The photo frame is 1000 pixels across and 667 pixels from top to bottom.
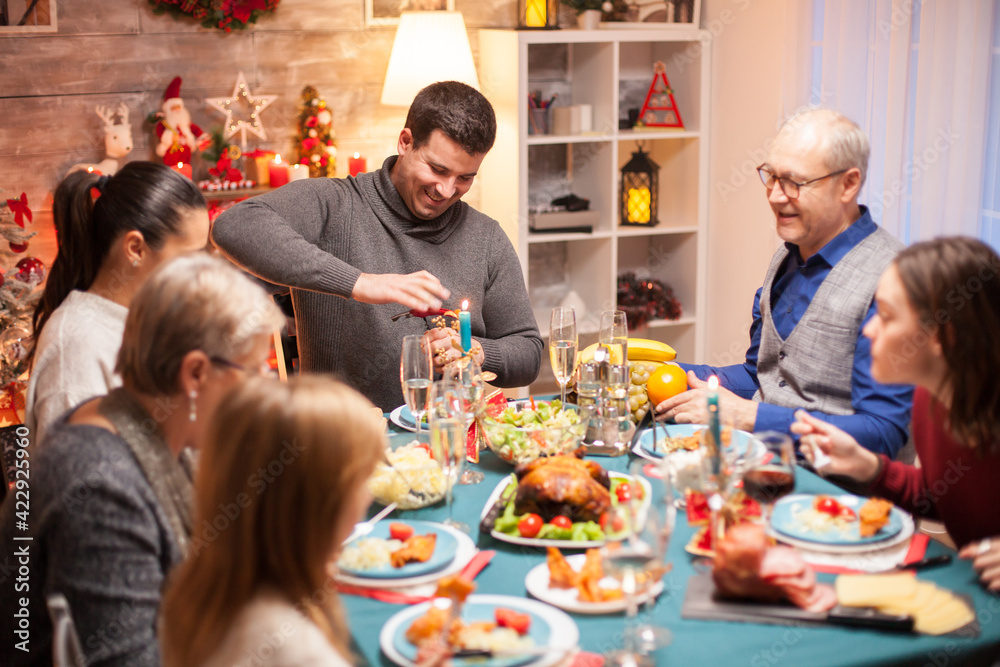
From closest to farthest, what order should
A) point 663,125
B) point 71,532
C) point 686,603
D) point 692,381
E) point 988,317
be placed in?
point 71,532 → point 686,603 → point 988,317 → point 692,381 → point 663,125

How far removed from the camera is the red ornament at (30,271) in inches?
127

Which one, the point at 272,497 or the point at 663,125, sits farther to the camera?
the point at 663,125

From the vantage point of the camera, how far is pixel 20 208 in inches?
134

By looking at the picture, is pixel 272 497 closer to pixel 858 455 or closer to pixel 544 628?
pixel 544 628

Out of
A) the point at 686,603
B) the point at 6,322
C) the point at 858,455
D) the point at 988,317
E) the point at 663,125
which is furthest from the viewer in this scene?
the point at 663,125

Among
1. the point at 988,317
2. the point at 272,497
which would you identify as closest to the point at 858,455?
the point at 988,317

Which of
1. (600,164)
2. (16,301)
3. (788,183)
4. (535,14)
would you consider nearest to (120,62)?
(16,301)

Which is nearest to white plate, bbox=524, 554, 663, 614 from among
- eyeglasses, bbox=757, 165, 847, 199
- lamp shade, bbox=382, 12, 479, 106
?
eyeglasses, bbox=757, 165, 847, 199

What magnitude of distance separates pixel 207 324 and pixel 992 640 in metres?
1.17

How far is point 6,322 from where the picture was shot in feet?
9.94

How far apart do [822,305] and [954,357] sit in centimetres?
70

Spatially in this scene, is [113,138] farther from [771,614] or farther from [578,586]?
[771,614]

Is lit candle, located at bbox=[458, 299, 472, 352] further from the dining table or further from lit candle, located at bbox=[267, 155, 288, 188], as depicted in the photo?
lit candle, located at bbox=[267, 155, 288, 188]

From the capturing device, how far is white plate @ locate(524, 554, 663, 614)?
1.32 meters
